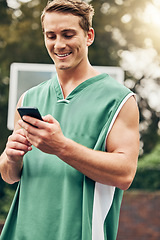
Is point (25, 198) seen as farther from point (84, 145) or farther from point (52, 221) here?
point (84, 145)

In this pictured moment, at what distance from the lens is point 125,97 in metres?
2.03

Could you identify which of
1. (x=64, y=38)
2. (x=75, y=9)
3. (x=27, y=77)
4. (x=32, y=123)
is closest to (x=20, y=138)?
(x=32, y=123)

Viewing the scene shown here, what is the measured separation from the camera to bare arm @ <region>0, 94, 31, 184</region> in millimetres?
1975

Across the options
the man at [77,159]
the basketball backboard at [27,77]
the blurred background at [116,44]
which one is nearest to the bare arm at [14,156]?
the man at [77,159]

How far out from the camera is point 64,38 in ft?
6.73

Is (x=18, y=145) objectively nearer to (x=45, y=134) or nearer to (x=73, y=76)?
(x=45, y=134)

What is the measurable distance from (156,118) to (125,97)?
13630mm

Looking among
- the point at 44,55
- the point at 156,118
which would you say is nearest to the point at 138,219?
the point at 156,118

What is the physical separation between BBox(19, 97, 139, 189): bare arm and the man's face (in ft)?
1.14

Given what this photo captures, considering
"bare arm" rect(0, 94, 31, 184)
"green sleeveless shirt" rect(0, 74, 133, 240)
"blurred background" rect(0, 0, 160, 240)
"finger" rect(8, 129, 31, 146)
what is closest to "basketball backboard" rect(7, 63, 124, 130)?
"bare arm" rect(0, 94, 31, 184)

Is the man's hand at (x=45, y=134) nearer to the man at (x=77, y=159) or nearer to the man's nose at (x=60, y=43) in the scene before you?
the man at (x=77, y=159)

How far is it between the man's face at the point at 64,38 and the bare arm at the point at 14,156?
40 centimetres

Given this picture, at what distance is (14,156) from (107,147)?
0.43 meters

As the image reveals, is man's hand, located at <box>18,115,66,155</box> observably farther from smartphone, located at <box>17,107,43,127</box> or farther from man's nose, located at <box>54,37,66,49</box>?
man's nose, located at <box>54,37,66,49</box>
